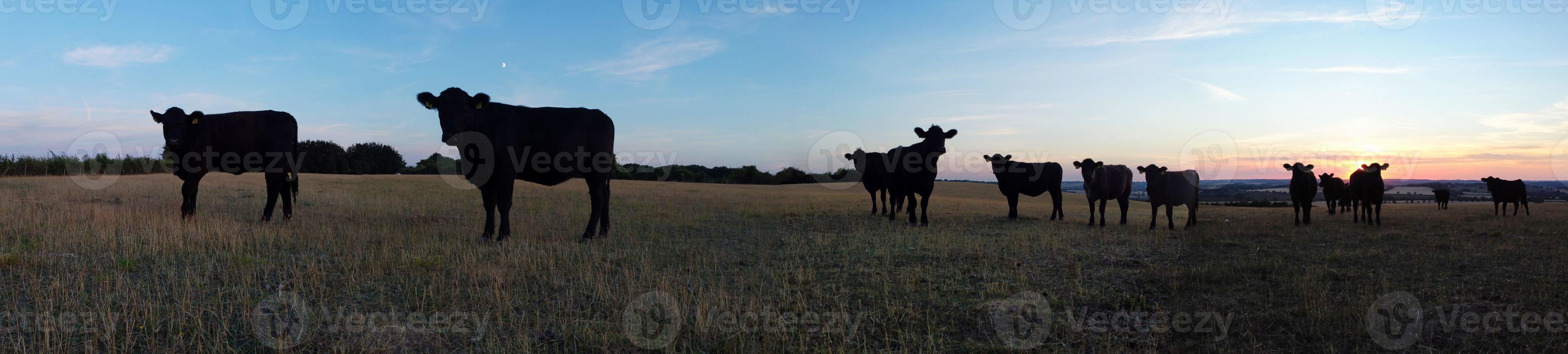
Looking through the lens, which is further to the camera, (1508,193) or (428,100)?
(1508,193)

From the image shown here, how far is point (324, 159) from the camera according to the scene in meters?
55.4

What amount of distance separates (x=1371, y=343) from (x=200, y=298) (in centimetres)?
834

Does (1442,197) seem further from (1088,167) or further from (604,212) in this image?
(604,212)

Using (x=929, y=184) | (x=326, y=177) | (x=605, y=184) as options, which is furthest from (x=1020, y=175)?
(x=326, y=177)

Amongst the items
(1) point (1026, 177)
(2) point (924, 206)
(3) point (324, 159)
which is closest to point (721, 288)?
(2) point (924, 206)

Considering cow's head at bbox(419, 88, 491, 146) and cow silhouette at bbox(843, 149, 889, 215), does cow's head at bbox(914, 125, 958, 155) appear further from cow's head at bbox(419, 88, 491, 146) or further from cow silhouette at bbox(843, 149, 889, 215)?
cow's head at bbox(419, 88, 491, 146)

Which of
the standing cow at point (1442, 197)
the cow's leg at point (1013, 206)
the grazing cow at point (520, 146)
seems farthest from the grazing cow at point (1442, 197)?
the grazing cow at point (520, 146)

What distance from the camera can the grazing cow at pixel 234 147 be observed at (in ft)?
35.6

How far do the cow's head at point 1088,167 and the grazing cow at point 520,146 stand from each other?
445 inches

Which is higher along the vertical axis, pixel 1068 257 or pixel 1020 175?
pixel 1020 175

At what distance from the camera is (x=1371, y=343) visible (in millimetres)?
4523

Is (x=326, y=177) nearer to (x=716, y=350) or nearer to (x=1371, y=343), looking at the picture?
(x=716, y=350)

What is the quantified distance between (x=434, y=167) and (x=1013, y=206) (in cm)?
4746

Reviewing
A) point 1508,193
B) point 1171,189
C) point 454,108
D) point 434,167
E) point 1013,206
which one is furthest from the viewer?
point 434,167
